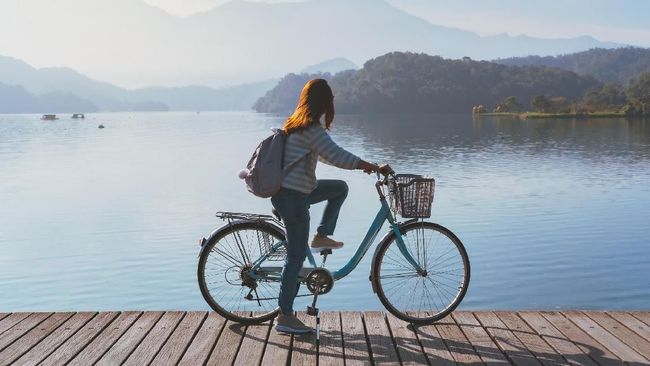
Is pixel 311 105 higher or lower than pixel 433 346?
higher

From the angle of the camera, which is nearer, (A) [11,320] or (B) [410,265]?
(B) [410,265]

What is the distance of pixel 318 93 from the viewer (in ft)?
18.6

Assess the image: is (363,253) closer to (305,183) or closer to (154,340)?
(305,183)

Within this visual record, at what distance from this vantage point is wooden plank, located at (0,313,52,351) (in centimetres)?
593

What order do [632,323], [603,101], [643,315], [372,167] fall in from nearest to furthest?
[372,167]
[632,323]
[643,315]
[603,101]

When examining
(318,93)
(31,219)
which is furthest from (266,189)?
(31,219)

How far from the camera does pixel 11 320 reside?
654 centimetres

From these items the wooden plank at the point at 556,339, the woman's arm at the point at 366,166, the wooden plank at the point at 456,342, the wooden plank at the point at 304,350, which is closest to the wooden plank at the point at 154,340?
the wooden plank at the point at 304,350

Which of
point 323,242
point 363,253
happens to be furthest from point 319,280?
point 363,253

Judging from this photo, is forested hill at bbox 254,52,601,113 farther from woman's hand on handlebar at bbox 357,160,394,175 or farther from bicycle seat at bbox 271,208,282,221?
woman's hand on handlebar at bbox 357,160,394,175

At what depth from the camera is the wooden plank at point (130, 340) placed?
5.47 meters

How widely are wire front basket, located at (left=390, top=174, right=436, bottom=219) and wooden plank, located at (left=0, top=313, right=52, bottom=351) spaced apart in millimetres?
3205

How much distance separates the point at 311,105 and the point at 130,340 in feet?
7.62

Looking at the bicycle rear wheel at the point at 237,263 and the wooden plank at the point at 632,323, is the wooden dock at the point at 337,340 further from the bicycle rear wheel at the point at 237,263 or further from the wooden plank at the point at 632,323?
the bicycle rear wheel at the point at 237,263
